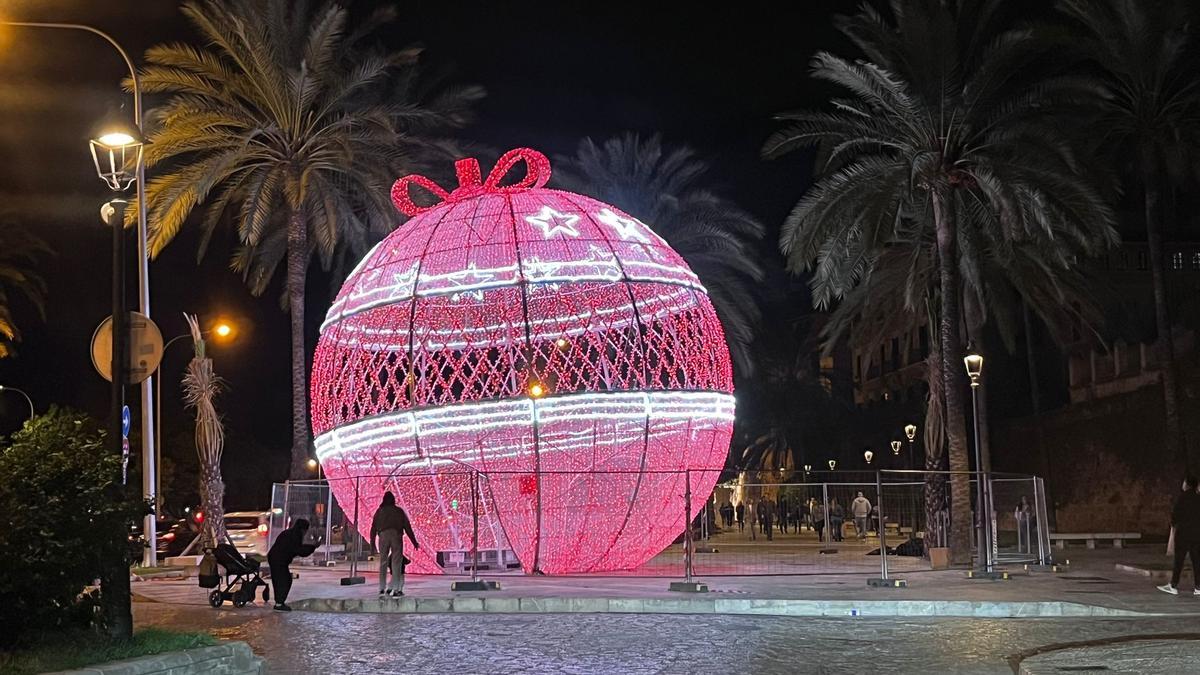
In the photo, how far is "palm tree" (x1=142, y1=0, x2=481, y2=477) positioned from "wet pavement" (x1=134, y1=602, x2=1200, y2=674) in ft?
39.1

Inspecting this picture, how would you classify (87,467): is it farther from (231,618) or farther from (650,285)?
(650,285)

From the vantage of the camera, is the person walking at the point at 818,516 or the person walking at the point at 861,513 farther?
the person walking at the point at 818,516

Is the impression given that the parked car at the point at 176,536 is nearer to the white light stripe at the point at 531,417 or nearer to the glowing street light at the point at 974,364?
the white light stripe at the point at 531,417

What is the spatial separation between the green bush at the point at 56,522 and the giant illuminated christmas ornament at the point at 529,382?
7.42 meters

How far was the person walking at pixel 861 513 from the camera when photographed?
92.2 ft

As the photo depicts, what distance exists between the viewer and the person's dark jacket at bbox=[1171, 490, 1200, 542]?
15.7m

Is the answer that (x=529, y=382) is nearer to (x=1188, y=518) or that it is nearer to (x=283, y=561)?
(x=283, y=561)

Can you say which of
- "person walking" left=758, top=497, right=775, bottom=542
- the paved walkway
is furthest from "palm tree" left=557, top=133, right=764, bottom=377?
the paved walkway

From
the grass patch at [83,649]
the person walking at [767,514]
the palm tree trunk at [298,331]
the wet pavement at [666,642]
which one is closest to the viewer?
the grass patch at [83,649]

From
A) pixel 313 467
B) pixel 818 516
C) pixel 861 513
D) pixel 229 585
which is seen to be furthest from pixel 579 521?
pixel 313 467

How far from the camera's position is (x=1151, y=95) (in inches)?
948

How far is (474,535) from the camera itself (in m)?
16.4

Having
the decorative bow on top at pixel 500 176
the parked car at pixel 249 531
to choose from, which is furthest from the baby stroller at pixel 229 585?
the parked car at pixel 249 531

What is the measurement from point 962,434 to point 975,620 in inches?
307
